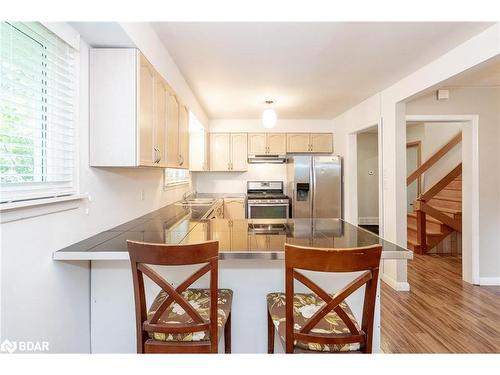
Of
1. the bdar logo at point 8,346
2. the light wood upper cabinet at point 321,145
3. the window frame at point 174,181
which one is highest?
the light wood upper cabinet at point 321,145

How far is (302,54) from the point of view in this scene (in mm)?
2535

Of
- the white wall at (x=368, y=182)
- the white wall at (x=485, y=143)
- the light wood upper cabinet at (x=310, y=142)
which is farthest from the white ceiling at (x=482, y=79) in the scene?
the white wall at (x=368, y=182)

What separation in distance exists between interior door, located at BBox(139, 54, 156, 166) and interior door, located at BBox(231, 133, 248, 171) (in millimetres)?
3257

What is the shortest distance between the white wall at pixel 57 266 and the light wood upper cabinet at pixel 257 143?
324 cm

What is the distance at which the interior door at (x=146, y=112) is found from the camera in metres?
1.79

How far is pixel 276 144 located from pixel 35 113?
14.0 ft

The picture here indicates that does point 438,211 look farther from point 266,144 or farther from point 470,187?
point 266,144

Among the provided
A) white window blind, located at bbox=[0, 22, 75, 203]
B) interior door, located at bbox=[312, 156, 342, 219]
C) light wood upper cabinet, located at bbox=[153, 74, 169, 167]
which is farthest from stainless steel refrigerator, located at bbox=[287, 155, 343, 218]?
white window blind, located at bbox=[0, 22, 75, 203]

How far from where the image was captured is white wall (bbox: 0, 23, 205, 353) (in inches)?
45.3

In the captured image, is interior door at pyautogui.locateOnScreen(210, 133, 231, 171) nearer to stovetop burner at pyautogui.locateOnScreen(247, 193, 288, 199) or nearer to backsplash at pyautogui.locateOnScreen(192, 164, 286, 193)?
backsplash at pyautogui.locateOnScreen(192, 164, 286, 193)

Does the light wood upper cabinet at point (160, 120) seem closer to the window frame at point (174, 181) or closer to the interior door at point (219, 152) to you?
the window frame at point (174, 181)

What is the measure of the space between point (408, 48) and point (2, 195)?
291cm

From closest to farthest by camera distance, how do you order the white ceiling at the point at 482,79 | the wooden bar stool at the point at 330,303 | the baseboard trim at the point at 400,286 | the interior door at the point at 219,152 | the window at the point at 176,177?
the wooden bar stool at the point at 330,303, the white ceiling at the point at 482,79, the baseboard trim at the point at 400,286, the window at the point at 176,177, the interior door at the point at 219,152
